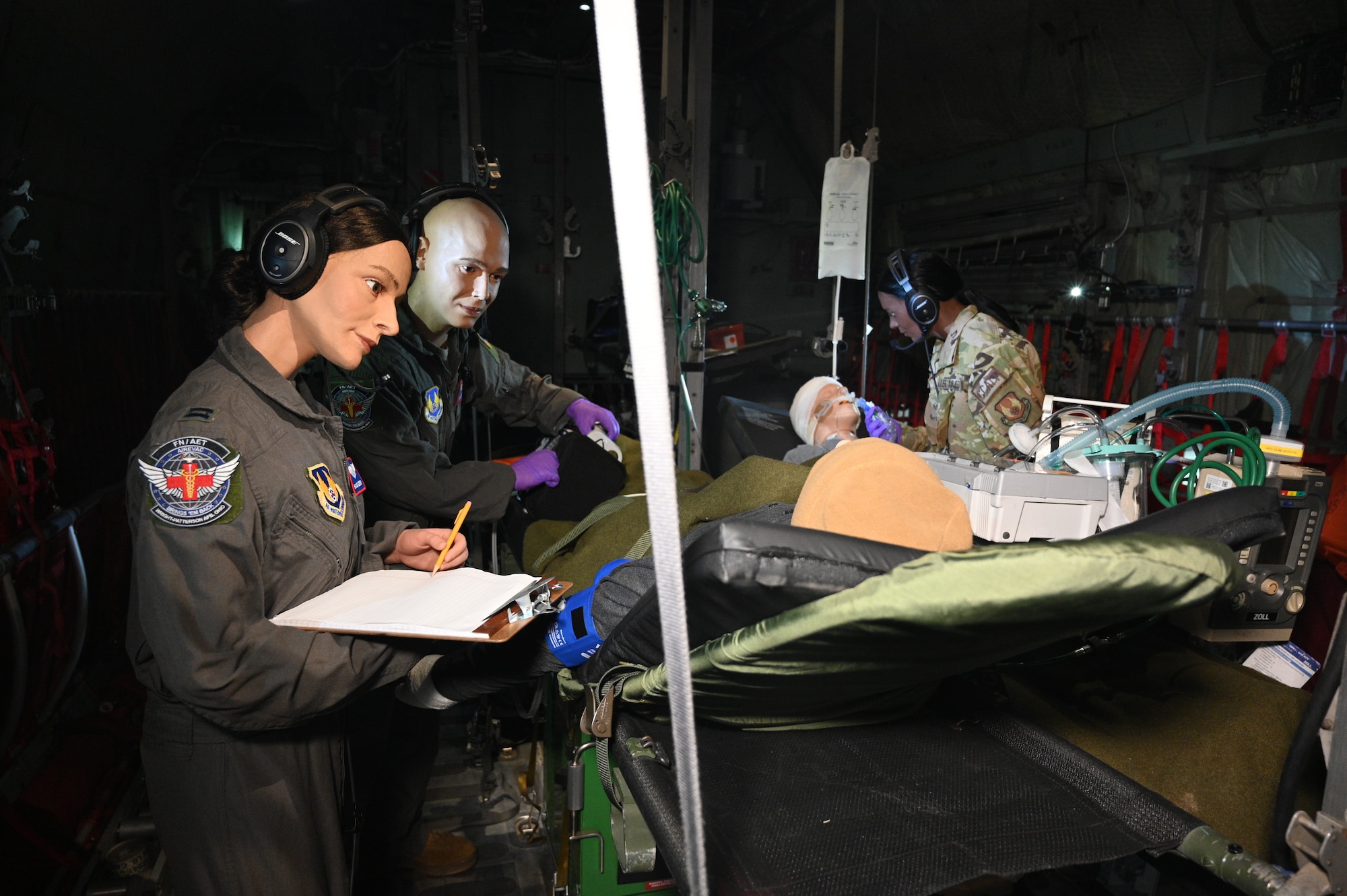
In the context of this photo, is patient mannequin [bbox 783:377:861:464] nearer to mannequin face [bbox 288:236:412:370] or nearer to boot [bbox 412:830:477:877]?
mannequin face [bbox 288:236:412:370]

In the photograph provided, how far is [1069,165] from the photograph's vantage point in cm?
553

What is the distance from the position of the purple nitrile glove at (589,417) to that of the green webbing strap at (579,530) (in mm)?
893

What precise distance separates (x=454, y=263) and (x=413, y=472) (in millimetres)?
766

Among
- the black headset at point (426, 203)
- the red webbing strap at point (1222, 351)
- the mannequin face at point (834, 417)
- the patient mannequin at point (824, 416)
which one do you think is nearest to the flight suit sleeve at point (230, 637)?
the black headset at point (426, 203)

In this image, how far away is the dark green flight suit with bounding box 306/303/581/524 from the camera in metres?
2.43

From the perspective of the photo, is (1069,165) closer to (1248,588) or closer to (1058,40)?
(1058,40)

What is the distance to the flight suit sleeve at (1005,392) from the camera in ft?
10.3

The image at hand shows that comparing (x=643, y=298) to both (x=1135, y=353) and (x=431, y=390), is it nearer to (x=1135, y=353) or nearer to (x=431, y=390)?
(x=431, y=390)

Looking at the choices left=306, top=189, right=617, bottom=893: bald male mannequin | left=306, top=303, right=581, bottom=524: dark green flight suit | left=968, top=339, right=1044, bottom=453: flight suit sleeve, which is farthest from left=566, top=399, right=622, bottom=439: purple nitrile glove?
left=968, top=339, right=1044, bottom=453: flight suit sleeve

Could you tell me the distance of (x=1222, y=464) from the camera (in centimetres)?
179

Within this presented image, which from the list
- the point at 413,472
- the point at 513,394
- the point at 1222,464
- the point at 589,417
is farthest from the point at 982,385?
the point at 413,472

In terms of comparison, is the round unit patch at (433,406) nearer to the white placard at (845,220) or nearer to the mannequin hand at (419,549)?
the mannequin hand at (419,549)

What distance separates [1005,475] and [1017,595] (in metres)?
1.14

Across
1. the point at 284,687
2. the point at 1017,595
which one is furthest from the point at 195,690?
the point at 1017,595
